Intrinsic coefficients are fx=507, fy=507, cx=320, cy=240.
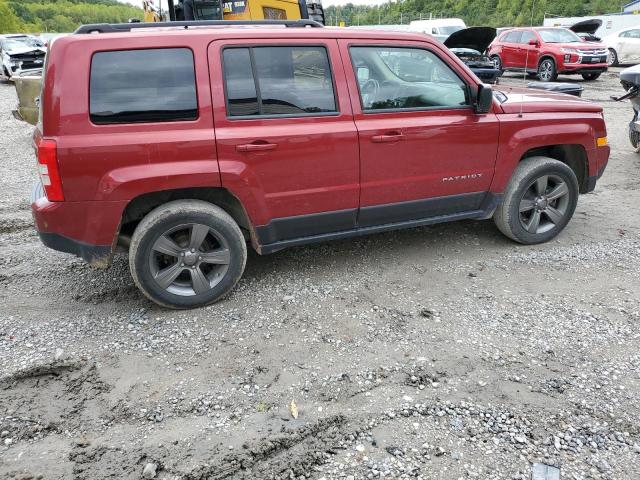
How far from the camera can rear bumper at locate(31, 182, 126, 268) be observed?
324 centimetres

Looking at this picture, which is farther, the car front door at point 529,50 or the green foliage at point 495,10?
the green foliage at point 495,10

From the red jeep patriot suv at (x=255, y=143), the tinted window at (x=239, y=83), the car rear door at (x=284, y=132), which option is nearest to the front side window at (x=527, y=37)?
the red jeep patriot suv at (x=255, y=143)

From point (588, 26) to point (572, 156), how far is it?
22.3 metres

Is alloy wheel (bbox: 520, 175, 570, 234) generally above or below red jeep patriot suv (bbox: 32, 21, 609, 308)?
below

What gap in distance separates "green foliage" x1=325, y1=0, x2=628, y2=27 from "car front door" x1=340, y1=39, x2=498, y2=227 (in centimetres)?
3536

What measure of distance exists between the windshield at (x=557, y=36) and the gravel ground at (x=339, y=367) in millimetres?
13535

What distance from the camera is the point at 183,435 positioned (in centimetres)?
252

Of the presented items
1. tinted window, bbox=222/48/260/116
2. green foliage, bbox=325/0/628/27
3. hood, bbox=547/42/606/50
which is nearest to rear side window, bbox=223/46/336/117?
tinted window, bbox=222/48/260/116

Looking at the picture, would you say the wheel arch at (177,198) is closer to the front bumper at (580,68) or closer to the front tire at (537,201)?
the front tire at (537,201)

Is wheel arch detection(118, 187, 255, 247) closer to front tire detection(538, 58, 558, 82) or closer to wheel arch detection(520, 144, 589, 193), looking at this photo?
wheel arch detection(520, 144, 589, 193)

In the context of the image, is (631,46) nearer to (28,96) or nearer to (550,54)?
(550,54)

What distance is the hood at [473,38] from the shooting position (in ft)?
38.7

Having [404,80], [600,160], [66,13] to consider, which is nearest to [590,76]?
[600,160]

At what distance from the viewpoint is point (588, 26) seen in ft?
74.8
